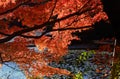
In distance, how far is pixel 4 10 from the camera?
5973 millimetres

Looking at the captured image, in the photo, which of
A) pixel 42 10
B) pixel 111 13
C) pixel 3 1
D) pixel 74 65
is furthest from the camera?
pixel 74 65

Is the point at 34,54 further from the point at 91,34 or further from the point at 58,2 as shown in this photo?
the point at 91,34

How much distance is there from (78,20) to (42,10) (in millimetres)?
1448

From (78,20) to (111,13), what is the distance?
17.7ft

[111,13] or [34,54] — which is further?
[34,54]

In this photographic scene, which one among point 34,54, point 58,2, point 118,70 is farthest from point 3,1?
point 118,70

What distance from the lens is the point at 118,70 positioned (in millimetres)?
8766

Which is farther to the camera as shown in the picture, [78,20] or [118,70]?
[118,70]

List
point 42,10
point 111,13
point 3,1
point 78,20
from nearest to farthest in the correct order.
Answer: point 111,13, point 3,1, point 42,10, point 78,20

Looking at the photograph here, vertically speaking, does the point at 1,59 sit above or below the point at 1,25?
below

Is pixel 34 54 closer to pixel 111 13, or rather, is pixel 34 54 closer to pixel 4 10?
pixel 4 10

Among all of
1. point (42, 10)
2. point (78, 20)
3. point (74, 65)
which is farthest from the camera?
point (74, 65)

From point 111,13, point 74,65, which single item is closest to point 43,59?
point 111,13

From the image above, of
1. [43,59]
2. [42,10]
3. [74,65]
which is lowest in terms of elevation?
[74,65]
